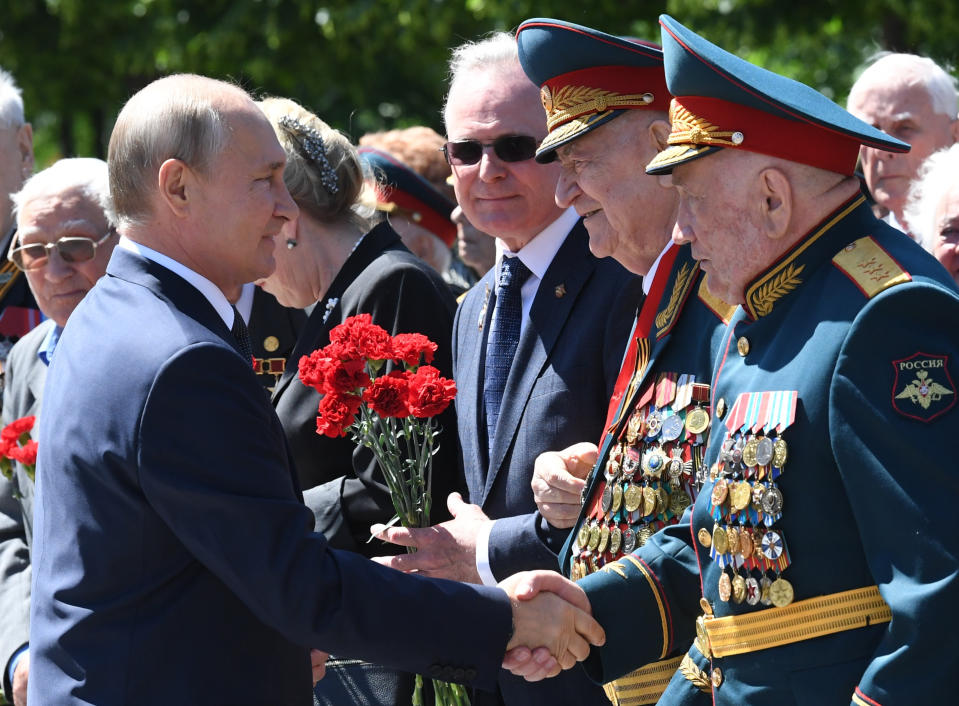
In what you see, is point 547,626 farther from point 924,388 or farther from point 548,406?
point 924,388

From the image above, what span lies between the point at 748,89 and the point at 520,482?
153 centimetres

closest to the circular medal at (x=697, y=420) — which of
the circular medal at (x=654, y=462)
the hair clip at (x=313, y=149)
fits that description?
the circular medal at (x=654, y=462)

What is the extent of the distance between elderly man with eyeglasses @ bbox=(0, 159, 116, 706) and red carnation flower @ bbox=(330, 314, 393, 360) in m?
1.80

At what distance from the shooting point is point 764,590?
2748mm

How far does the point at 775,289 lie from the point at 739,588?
2.06 ft

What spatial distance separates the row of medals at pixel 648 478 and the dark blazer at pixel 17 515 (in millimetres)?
2133

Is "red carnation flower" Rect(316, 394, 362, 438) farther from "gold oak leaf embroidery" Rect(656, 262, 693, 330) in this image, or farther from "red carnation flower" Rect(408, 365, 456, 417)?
"gold oak leaf embroidery" Rect(656, 262, 693, 330)

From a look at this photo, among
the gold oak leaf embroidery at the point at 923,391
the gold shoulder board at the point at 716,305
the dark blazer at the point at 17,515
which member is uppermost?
the gold oak leaf embroidery at the point at 923,391

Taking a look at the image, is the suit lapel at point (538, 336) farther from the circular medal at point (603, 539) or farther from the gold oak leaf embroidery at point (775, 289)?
the gold oak leaf embroidery at point (775, 289)

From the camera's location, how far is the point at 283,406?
14.8ft

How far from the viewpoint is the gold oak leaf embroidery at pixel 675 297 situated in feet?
11.3

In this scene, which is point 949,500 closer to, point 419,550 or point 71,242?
point 419,550

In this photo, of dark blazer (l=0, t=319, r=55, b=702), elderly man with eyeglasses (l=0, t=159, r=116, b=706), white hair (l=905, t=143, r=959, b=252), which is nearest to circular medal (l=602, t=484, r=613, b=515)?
white hair (l=905, t=143, r=959, b=252)

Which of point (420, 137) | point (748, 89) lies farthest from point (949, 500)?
point (420, 137)
